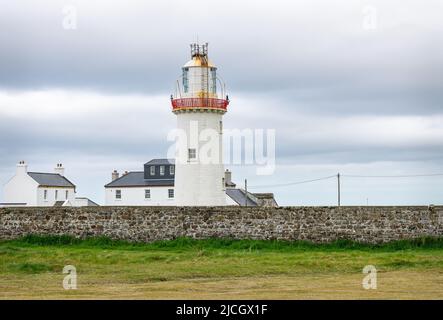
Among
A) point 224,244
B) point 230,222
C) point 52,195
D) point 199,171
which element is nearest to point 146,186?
point 52,195

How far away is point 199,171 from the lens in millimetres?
34500

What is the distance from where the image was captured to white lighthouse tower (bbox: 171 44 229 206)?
3441cm

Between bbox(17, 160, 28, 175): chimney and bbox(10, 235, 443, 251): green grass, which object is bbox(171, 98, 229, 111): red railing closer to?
bbox(10, 235, 443, 251): green grass

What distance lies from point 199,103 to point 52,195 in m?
35.0

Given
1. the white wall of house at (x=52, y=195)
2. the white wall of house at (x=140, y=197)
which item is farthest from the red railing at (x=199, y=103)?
the white wall of house at (x=52, y=195)

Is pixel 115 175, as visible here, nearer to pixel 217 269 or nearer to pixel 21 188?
pixel 21 188

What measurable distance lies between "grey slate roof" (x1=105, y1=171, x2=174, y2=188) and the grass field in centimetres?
3802

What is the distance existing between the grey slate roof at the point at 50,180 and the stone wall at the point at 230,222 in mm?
37307

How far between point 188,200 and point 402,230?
9.91 metres

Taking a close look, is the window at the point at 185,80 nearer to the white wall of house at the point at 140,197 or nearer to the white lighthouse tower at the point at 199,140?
the white lighthouse tower at the point at 199,140

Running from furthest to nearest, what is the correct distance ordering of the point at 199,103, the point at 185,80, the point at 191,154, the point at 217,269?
1. the point at 185,80
2. the point at 191,154
3. the point at 199,103
4. the point at 217,269

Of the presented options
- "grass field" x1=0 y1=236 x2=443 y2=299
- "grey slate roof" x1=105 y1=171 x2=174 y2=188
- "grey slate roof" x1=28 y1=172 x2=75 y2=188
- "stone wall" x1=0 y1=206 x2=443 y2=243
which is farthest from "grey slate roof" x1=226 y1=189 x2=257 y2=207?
"grass field" x1=0 y1=236 x2=443 y2=299

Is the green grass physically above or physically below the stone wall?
below
